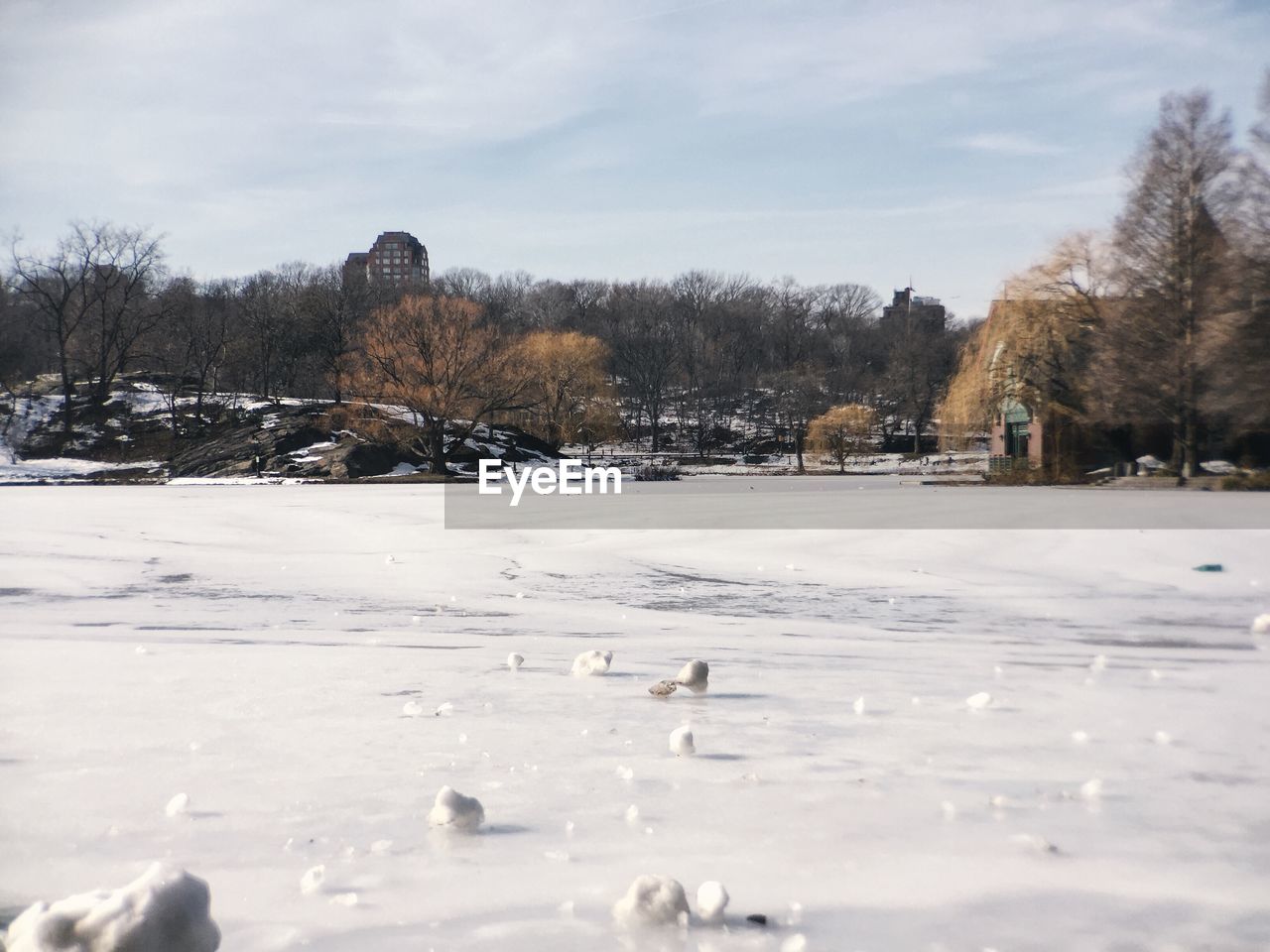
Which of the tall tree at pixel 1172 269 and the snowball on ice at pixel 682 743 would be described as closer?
the snowball on ice at pixel 682 743

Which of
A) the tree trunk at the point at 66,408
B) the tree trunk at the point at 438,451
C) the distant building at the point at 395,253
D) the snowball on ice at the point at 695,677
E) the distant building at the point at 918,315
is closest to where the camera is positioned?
the snowball on ice at the point at 695,677

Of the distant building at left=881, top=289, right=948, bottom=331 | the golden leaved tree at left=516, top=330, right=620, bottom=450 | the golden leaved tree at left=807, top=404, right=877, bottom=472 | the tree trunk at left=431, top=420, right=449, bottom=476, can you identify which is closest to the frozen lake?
the tree trunk at left=431, top=420, right=449, bottom=476

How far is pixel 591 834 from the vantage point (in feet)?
7.37

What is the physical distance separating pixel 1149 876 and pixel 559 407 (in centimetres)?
4668

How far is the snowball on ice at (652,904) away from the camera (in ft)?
5.92

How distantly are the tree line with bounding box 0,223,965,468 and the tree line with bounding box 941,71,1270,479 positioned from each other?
15.6 metres

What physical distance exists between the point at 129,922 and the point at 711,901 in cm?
94

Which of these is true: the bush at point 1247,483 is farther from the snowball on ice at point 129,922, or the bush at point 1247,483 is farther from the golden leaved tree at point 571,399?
the golden leaved tree at point 571,399

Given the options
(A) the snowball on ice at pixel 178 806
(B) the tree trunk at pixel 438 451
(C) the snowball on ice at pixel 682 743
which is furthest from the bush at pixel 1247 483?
(A) the snowball on ice at pixel 178 806

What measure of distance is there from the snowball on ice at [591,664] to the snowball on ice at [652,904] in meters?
2.18

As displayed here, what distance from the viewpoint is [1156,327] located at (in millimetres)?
26047

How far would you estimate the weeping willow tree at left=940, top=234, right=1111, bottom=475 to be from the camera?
28.9 m

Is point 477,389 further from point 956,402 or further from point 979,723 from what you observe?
point 979,723

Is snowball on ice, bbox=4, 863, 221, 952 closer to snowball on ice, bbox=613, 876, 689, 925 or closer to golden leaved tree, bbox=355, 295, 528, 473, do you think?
snowball on ice, bbox=613, 876, 689, 925
